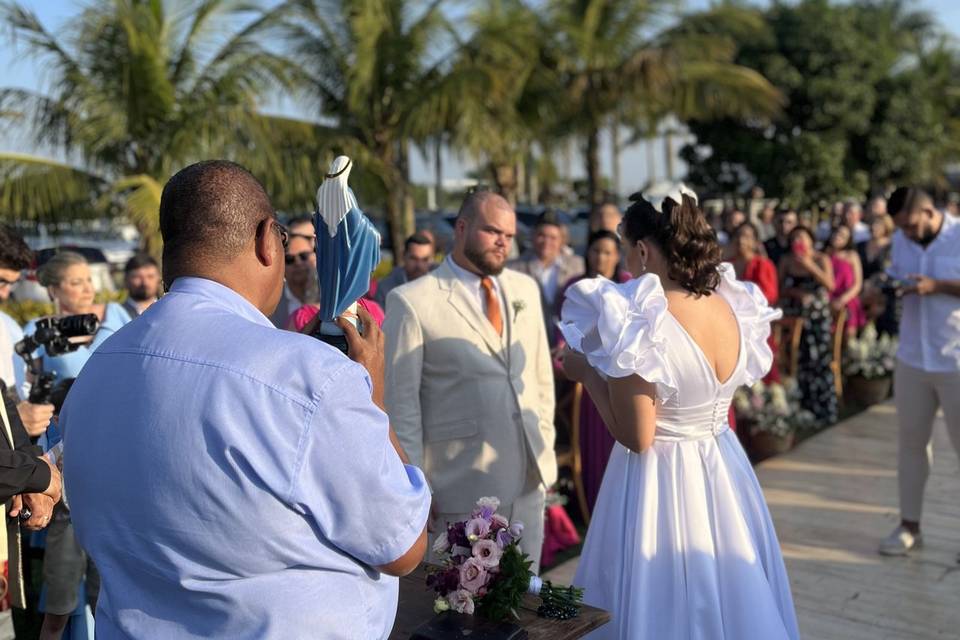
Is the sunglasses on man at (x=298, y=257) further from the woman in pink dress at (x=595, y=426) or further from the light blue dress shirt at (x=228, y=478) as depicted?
the light blue dress shirt at (x=228, y=478)

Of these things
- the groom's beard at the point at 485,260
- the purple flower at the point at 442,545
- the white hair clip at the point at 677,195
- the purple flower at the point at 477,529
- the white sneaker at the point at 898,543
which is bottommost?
the white sneaker at the point at 898,543

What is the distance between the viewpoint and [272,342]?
163cm

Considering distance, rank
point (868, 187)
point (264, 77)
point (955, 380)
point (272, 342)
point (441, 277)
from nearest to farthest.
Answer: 1. point (272, 342)
2. point (441, 277)
3. point (955, 380)
4. point (264, 77)
5. point (868, 187)

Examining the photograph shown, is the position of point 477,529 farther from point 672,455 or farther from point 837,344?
point 837,344

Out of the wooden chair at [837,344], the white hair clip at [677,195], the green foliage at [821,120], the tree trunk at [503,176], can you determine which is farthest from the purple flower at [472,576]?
the green foliage at [821,120]

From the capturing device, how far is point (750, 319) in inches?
139

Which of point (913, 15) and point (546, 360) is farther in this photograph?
point (913, 15)

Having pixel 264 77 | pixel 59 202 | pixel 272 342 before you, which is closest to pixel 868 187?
pixel 264 77

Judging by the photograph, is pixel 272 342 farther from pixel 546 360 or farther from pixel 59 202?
pixel 59 202

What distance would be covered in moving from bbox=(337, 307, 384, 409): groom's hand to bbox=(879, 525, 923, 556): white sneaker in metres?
4.46

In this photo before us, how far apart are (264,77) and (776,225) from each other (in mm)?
6399

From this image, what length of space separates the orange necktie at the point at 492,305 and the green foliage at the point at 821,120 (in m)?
18.4

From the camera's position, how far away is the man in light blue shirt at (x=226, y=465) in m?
1.60

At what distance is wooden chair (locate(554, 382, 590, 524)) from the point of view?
5.98 m
